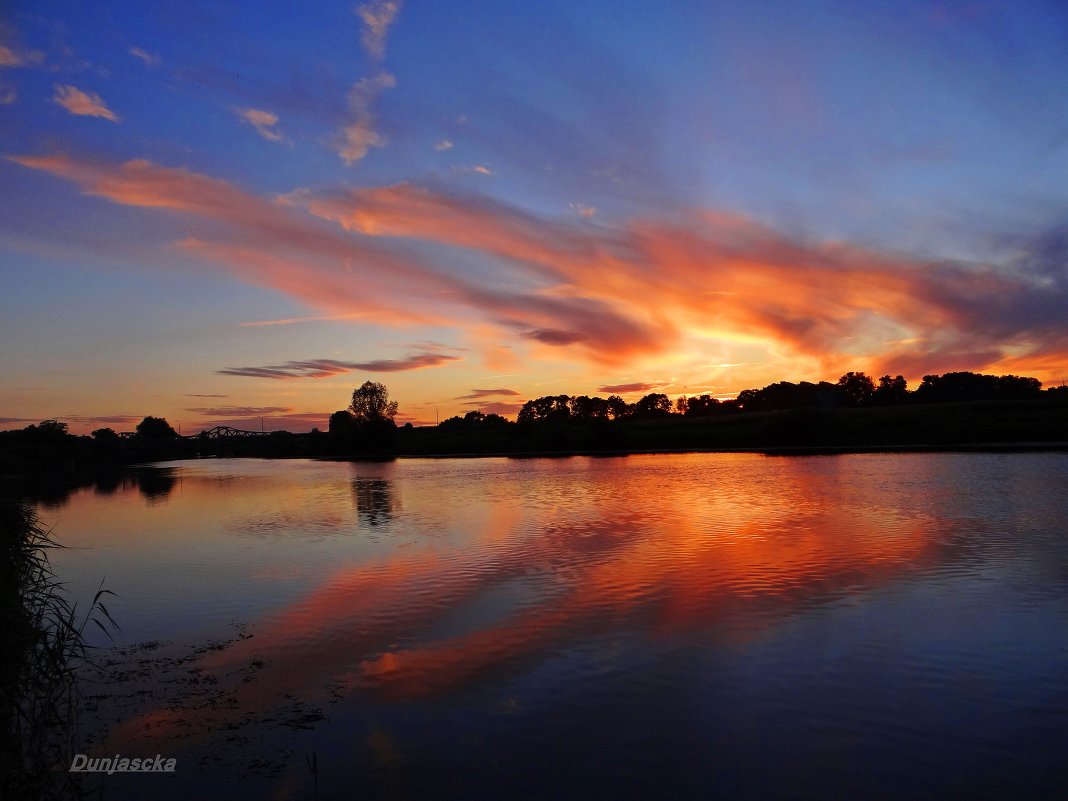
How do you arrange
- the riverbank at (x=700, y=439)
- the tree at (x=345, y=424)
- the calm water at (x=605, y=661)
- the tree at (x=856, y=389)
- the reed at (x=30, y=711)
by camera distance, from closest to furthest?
the reed at (x=30, y=711), the calm water at (x=605, y=661), the riverbank at (x=700, y=439), the tree at (x=345, y=424), the tree at (x=856, y=389)

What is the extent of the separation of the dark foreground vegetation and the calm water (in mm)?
35444

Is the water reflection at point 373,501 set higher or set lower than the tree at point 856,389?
lower

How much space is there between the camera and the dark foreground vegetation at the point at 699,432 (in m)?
79.9

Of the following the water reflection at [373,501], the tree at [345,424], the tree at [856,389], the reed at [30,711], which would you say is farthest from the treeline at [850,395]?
the reed at [30,711]

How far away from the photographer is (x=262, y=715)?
898 cm

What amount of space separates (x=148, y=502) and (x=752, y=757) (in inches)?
1805

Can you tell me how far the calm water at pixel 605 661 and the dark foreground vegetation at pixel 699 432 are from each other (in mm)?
35444

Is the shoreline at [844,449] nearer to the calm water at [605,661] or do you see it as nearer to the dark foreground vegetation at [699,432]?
the dark foreground vegetation at [699,432]

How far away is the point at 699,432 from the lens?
4237 inches

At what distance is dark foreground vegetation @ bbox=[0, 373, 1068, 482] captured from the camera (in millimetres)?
79938

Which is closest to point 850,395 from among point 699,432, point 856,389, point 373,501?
point 856,389

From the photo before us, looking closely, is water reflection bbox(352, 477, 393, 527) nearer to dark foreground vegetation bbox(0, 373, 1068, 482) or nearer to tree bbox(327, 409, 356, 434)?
dark foreground vegetation bbox(0, 373, 1068, 482)

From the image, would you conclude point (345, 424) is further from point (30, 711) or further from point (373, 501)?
point (30, 711)

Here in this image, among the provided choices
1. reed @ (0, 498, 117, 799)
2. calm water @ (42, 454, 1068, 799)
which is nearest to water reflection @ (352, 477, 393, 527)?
calm water @ (42, 454, 1068, 799)
